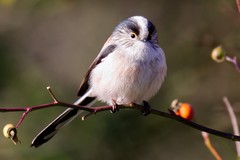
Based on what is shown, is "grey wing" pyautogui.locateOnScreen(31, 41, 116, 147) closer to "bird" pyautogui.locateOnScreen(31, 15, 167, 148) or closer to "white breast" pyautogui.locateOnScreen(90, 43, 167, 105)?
"bird" pyautogui.locateOnScreen(31, 15, 167, 148)

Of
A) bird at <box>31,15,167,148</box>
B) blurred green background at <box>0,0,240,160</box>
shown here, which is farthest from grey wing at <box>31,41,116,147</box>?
blurred green background at <box>0,0,240,160</box>

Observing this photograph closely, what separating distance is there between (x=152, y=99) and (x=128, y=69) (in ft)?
4.72

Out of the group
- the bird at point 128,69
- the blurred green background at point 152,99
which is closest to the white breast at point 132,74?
the bird at point 128,69

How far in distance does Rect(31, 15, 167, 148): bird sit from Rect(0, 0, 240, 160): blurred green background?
0.55 meters

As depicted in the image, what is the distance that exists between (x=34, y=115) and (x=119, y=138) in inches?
32.9

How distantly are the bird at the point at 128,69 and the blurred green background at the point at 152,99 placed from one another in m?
0.55

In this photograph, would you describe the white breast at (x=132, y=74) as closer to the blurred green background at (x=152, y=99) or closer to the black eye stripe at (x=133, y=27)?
the black eye stripe at (x=133, y=27)

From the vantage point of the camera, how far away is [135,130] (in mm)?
4930

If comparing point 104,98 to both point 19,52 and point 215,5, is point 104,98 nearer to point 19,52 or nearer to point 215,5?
point 215,5

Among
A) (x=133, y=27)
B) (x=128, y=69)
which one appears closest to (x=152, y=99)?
(x=133, y=27)

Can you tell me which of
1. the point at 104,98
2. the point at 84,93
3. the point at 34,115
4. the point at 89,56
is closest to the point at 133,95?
the point at 104,98

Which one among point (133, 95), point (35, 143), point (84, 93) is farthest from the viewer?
point (84, 93)

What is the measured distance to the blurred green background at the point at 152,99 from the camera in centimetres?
479

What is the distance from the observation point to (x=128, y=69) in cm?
367
